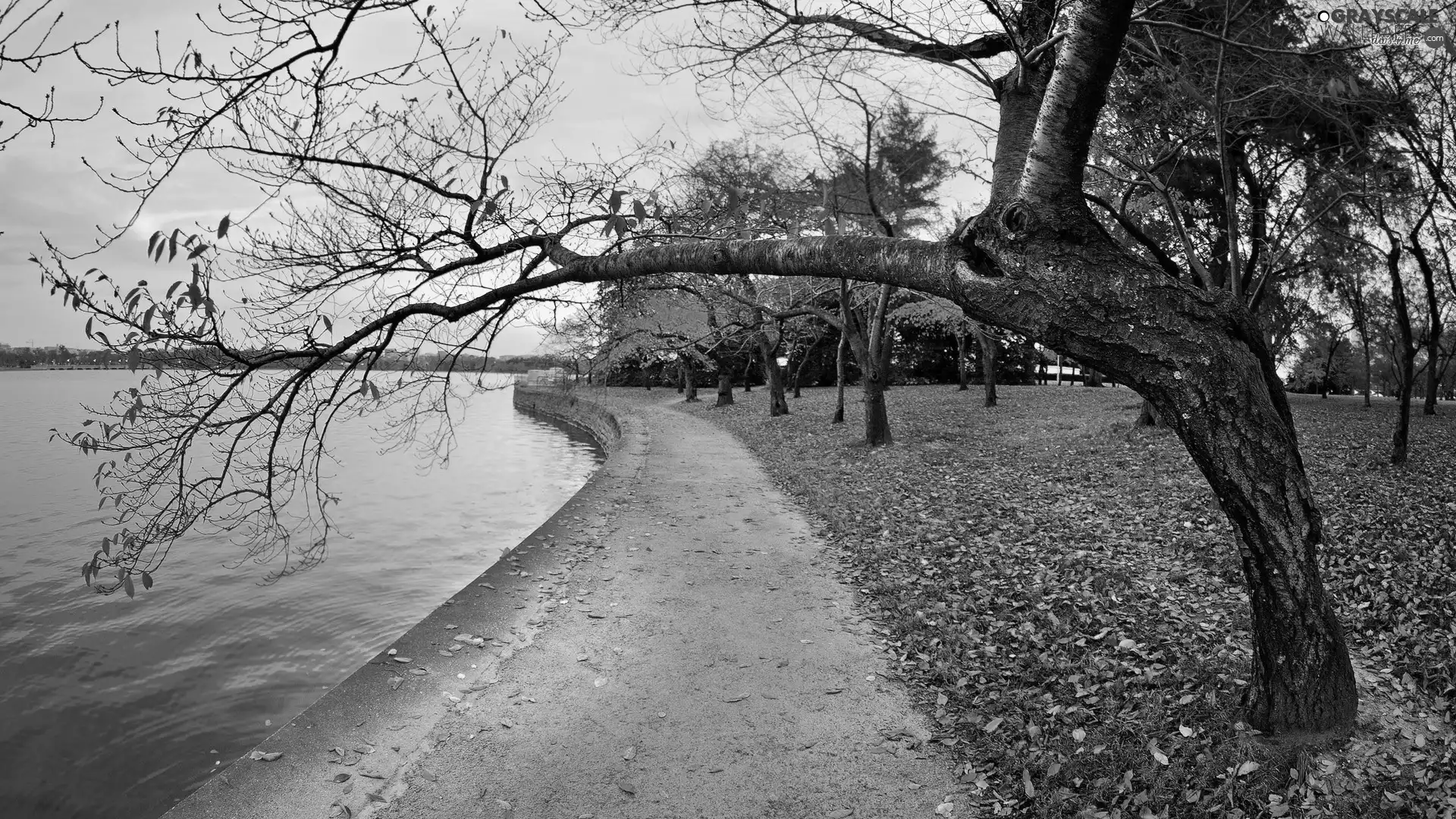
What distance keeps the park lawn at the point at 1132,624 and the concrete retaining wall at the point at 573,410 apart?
11650 millimetres

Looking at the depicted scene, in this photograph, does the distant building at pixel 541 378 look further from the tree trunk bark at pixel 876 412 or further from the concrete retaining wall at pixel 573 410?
the tree trunk bark at pixel 876 412

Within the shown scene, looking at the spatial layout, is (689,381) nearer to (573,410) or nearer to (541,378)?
(573,410)

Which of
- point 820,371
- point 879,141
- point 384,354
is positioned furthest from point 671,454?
point 820,371

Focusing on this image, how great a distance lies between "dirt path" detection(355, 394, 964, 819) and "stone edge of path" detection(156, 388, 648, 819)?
133mm

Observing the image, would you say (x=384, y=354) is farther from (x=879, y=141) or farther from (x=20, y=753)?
(x=879, y=141)

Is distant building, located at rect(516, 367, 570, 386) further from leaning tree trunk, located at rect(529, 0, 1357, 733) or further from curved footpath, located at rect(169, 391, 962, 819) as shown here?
leaning tree trunk, located at rect(529, 0, 1357, 733)

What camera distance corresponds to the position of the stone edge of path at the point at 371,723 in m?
4.08

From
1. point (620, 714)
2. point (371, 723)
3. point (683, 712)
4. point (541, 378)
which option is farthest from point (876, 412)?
point (541, 378)

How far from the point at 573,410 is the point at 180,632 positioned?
3018 cm

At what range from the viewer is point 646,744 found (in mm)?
4566

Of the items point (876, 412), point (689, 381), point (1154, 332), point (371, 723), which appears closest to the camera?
point (1154, 332)

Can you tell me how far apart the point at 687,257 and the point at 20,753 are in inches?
306

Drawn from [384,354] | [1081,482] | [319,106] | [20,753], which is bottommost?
[20,753]

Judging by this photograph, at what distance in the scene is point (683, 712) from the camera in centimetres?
497
